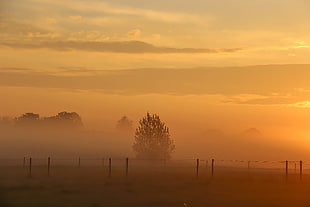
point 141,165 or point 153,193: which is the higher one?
point 141,165

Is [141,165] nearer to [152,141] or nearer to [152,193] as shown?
[152,141]

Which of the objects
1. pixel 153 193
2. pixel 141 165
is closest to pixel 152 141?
pixel 141 165

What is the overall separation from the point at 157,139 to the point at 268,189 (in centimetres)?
4678

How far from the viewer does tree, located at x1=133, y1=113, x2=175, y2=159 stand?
3568 inches

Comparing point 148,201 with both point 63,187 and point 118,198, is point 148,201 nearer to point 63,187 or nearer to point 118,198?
point 118,198

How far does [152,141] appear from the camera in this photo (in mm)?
91875

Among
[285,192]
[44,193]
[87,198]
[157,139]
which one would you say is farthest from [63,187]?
[157,139]

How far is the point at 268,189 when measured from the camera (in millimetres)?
46062

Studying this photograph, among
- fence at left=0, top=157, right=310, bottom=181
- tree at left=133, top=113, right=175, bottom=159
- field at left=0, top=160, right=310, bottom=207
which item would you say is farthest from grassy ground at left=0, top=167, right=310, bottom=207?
tree at left=133, top=113, right=175, bottom=159

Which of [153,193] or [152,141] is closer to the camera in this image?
[153,193]

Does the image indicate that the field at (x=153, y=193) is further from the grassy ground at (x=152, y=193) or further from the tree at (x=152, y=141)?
the tree at (x=152, y=141)

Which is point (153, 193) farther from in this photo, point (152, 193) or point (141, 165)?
point (141, 165)

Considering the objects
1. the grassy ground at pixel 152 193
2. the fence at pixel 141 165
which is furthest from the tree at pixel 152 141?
the grassy ground at pixel 152 193

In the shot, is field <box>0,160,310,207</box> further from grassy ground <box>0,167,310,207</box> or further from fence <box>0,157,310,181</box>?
fence <box>0,157,310,181</box>
